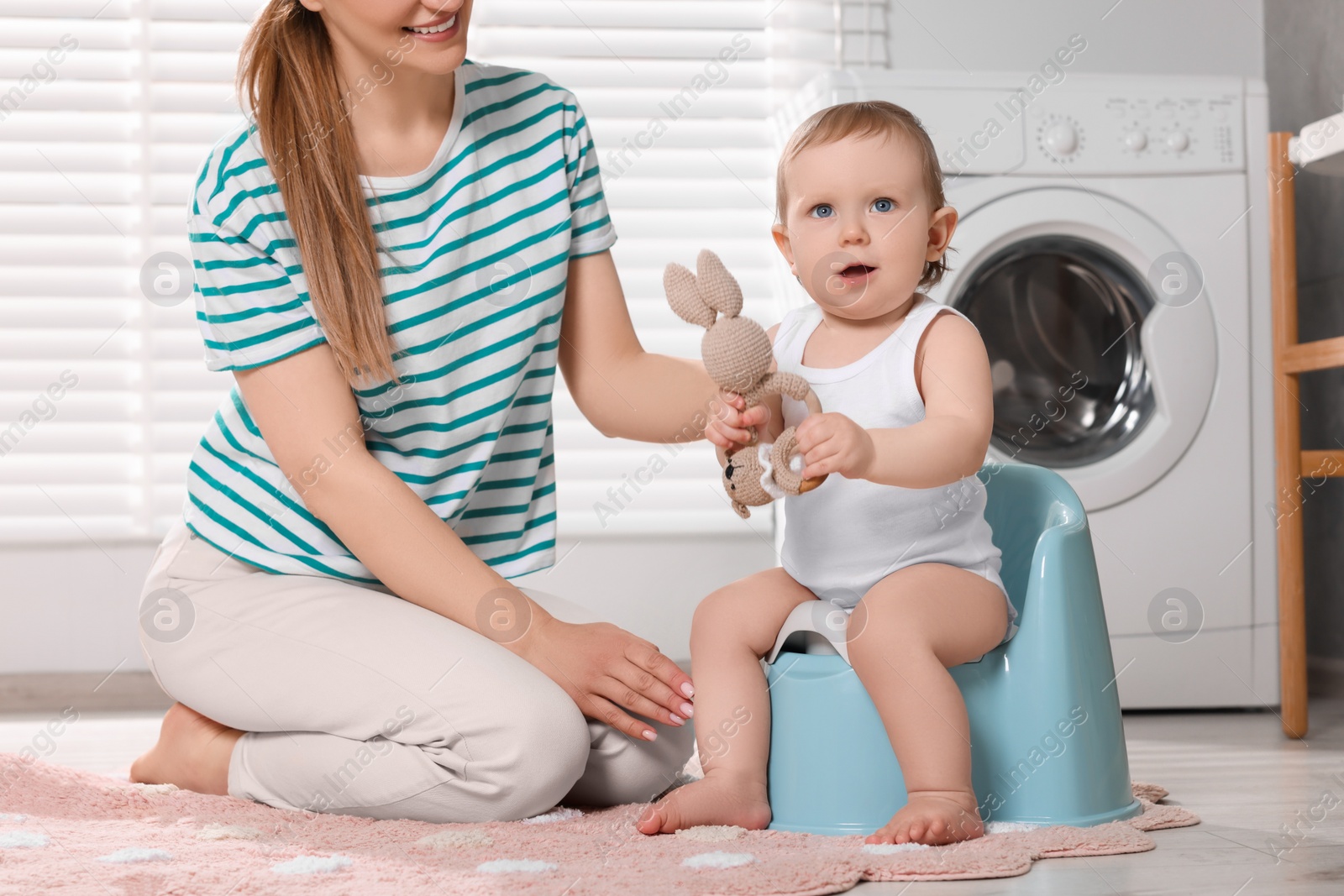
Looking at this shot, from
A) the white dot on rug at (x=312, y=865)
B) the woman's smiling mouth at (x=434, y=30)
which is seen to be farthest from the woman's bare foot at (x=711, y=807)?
the woman's smiling mouth at (x=434, y=30)

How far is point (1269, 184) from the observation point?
168 centimetres

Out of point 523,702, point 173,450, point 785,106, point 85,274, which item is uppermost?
point 785,106

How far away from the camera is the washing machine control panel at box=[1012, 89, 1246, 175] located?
168cm

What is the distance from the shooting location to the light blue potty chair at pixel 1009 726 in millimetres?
948

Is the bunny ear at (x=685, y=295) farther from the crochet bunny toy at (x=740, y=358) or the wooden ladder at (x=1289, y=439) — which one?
the wooden ladder at (x=1289, y=439)

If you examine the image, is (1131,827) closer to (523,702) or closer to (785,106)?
(523,702)

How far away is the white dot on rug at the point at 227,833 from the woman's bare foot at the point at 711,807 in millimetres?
316

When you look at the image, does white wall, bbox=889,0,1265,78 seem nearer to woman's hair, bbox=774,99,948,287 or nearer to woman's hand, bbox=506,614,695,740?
woman's hair, bbox=774,99,948,287

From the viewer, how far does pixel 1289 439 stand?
1603 mm

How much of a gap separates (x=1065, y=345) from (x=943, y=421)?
0.89 metres

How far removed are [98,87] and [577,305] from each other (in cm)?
130

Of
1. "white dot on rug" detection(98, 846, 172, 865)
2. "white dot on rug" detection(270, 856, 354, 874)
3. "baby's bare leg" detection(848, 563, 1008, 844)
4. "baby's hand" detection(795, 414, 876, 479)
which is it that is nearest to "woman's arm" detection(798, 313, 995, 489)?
"baby's hand" detection(795, 414, 876, 479)

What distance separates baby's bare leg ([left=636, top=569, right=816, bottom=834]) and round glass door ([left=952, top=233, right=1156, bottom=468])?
2.49 ft

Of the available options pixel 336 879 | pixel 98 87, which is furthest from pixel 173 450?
pixel 336 879
